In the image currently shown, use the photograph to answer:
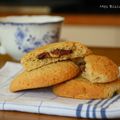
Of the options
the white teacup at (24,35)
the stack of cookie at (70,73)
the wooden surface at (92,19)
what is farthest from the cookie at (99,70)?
the wooden surface at (92,19)

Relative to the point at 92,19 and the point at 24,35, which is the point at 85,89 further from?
the point at 92,19

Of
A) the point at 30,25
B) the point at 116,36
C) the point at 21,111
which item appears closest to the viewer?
the point at 21,111

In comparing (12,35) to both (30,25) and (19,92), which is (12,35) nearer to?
(30,25)

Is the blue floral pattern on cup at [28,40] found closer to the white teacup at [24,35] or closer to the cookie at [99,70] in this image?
the white teacup at [24,35]

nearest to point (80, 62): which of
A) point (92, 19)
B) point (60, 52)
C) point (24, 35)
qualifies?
point (60, 52)

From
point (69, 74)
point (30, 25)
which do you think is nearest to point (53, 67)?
point (69, 74)

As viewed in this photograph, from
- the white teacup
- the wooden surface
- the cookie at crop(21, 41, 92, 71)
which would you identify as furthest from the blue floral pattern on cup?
the wooden surface

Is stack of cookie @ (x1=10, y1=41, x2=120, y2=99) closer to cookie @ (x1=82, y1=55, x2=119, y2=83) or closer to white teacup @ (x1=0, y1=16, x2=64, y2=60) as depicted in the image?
cookie @ (x1=82, y1=55, x2=119, y2=83)
